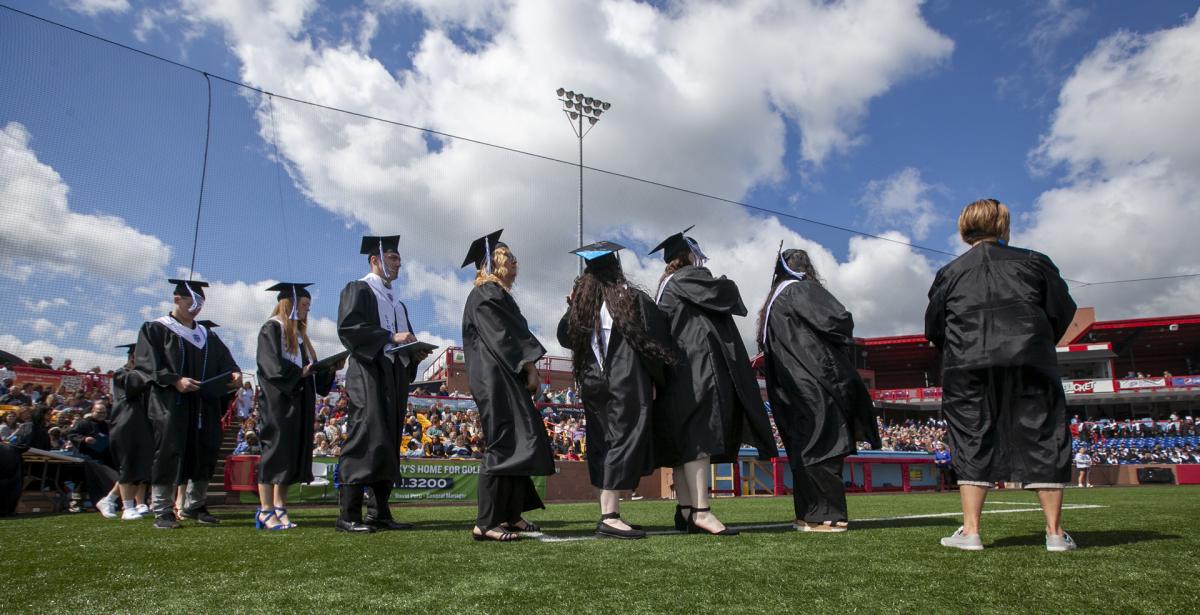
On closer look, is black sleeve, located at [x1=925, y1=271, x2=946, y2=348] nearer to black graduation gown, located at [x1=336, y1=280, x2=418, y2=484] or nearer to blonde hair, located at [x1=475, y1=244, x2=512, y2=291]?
blonde hair, located at [x1=475, y1=244, x2=512, y2=291]

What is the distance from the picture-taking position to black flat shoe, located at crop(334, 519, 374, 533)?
4949 mm

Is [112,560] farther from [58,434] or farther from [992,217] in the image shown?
[58,434]

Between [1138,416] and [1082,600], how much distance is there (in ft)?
182

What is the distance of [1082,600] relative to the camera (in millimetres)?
2238

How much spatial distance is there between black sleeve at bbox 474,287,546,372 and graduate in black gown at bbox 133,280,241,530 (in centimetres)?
294

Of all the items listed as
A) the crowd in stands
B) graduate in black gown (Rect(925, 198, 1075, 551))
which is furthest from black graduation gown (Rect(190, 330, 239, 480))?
the crowd in stands

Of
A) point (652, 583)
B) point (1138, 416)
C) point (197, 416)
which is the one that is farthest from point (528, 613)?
point (1138, 416)

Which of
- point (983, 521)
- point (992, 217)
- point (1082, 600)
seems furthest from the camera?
point (983, 521)

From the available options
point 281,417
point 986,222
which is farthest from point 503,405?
point 986,222

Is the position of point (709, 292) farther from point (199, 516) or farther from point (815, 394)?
point (199, 516)

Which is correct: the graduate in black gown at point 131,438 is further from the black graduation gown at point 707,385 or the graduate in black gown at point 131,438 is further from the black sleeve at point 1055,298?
the black sleeve at point 1055,298

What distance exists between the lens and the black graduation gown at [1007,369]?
3.55 metres

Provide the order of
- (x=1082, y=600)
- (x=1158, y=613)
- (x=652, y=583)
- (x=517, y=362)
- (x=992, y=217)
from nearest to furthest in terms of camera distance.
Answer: (x=1158, y=613)
(x=1082, y=600)
(x=652, y=583)
(x=992, y=217)
(x=517, y=362)

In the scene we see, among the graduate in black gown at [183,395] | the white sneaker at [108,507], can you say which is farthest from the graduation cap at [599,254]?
the white sneaker at [108,507]
